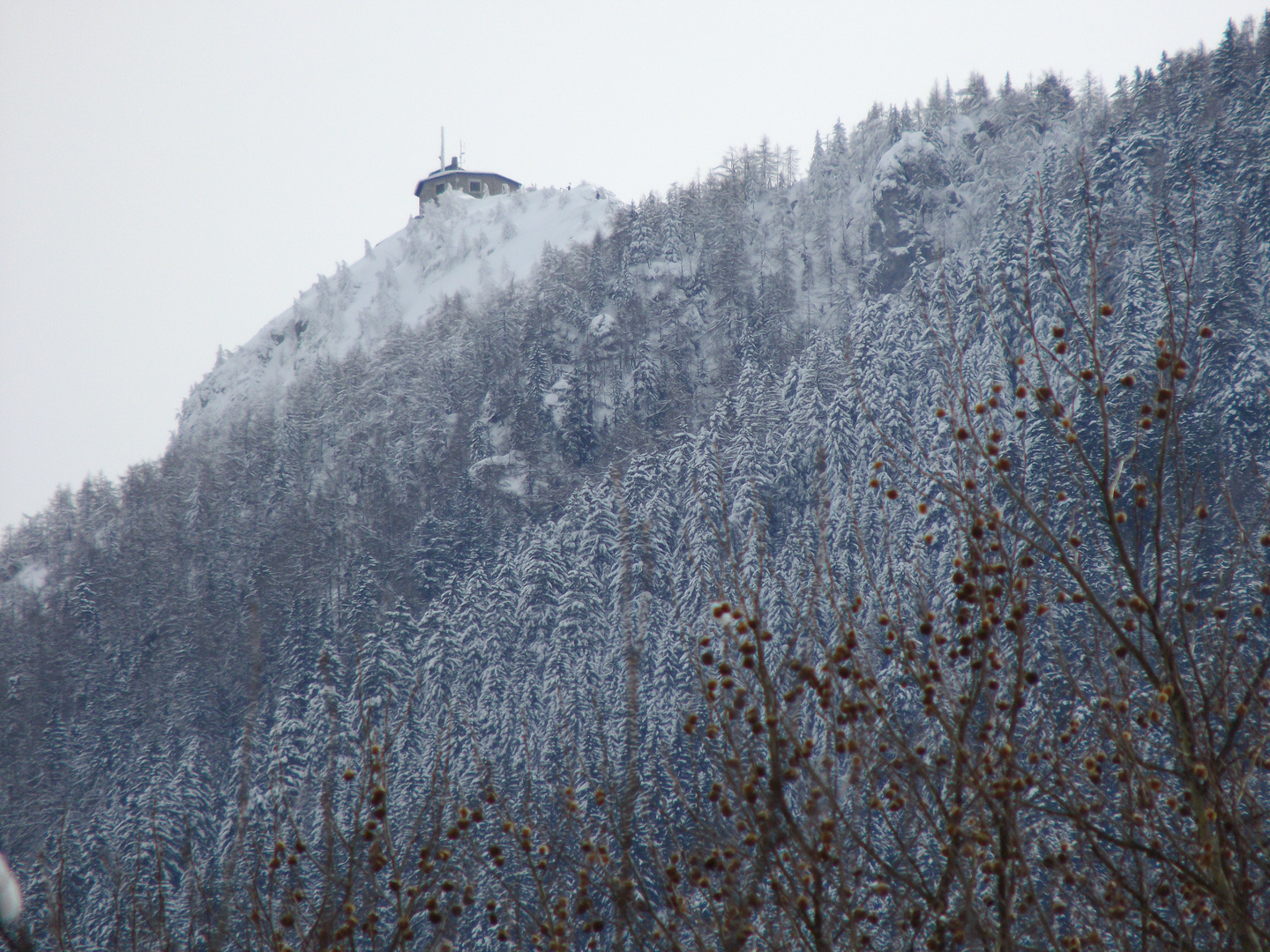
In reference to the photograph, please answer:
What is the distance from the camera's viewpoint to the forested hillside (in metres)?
32.3

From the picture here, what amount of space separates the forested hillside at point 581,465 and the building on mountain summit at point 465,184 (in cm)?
2274

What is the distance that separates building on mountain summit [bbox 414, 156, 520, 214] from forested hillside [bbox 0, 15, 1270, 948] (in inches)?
895

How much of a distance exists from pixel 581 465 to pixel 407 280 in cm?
4903

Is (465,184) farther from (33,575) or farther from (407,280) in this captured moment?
(33,575)

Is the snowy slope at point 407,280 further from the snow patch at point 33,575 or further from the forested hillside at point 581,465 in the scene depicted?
the snow patch at point 33,575

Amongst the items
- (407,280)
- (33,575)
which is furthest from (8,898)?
(407,280)

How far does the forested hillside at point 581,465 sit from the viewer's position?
106 ft

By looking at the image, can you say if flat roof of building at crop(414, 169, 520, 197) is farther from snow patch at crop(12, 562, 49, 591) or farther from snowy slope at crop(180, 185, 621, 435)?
snow patch at crop(12, 562, 49, 591)

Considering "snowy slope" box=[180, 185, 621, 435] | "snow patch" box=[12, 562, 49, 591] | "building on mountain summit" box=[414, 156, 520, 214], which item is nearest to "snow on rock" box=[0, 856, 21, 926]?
"snow patch" box=[12, 562, 49, 591]

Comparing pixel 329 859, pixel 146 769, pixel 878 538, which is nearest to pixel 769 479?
pixel 878 538

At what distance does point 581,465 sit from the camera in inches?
2361

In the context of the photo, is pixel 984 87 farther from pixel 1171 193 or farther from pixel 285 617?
pixel 285 617

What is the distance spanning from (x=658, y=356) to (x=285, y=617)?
27.9m

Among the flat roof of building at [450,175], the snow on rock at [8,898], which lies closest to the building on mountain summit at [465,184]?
the flat roof of building at [450,175]
